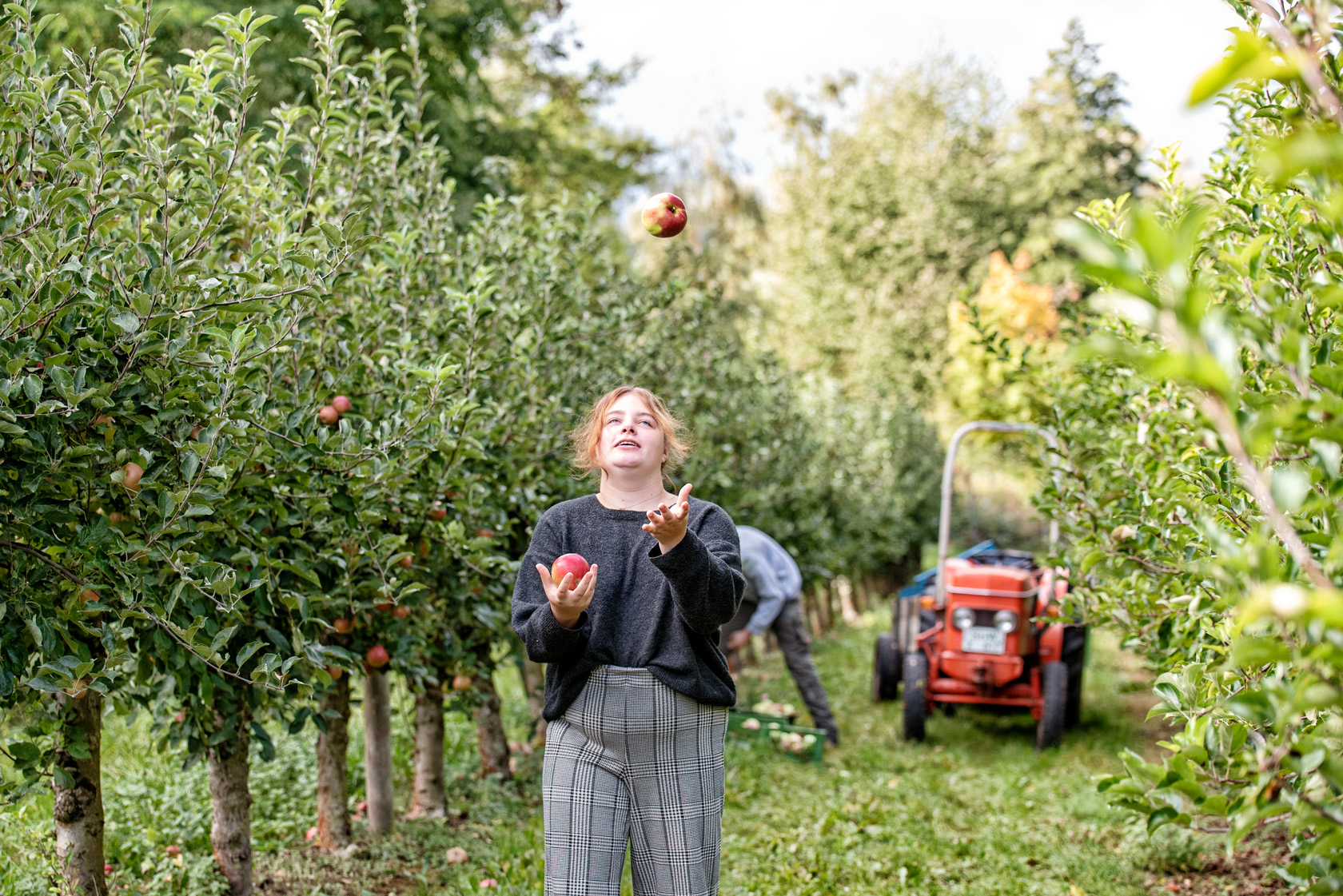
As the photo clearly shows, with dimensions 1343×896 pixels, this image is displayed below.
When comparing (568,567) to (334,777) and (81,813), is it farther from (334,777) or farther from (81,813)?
(334,777)

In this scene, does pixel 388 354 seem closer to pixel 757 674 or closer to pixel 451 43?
pixel 757 674

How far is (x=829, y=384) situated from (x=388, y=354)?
1182 centimetres

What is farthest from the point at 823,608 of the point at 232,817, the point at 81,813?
the point at 81,813

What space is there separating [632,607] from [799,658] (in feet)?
15.1

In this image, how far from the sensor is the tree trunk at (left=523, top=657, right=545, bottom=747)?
6336 mm

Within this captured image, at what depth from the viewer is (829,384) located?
15.1 meters

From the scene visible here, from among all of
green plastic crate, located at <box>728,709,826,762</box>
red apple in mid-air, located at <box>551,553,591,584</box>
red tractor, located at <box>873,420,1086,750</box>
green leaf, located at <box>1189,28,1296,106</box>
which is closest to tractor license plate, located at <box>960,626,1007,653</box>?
red tractor, located at <box>873,420,1086,750</box>

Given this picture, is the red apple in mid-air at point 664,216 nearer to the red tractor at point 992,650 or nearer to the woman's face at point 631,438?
the woman's face at point 631,438

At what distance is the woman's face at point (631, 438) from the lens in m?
2.65

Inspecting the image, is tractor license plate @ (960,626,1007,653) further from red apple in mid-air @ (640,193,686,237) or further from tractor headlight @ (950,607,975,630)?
red apple in mid-air @ (640,193,686,237)

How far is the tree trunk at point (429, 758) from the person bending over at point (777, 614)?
2.03m

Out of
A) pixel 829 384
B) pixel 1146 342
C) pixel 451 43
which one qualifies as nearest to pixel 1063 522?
A: pixel 1146 342

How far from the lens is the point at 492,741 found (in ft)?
17.9

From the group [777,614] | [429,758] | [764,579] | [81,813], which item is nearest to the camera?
[81,813]
